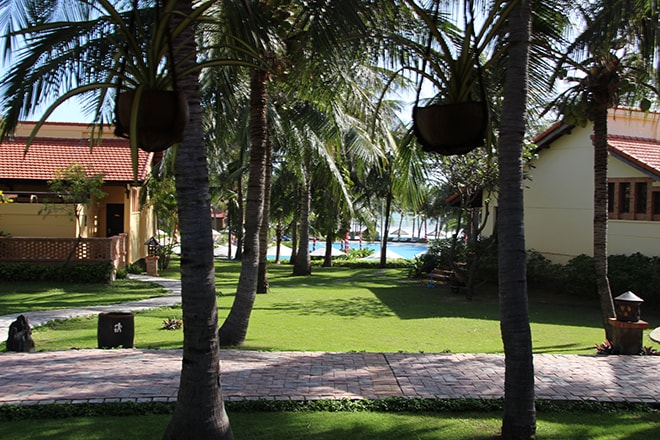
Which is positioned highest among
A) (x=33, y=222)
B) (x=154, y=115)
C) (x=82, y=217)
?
(x=154, y=115)

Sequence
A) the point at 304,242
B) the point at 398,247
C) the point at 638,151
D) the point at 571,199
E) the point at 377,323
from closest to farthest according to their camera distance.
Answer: the point at 377,323, the point at 638,151, the point at 571,199, the point at 304,242, the point at 398,247

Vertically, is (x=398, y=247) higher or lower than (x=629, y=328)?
higher

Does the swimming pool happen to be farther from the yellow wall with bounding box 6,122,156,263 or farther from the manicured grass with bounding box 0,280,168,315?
the manicured grass with bounding box 0,280,168,315

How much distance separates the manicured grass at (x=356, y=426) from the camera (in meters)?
5.61

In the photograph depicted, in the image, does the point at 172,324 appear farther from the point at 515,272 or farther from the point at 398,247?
the point at 398,247

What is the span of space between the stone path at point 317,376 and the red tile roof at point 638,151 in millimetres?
9338

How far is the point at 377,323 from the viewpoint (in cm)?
1477

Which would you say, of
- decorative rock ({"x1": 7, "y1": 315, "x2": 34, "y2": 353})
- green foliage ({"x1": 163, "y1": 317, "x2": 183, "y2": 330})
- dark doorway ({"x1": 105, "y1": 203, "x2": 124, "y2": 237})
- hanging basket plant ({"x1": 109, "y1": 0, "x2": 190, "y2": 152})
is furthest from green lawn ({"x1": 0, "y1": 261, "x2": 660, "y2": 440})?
dark doorway ({"x1": 105, "y1": 203, "x2": 124, "y2": 237})

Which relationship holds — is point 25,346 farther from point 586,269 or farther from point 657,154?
point 657,154

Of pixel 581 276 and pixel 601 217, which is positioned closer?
pixel 601 217

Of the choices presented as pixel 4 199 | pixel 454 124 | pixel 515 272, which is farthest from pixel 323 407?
pixel 4 199

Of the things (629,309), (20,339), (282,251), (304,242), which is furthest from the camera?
(282,251)

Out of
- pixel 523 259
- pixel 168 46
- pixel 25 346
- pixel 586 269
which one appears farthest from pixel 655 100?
pixel 25 346

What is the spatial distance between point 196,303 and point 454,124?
244 cm
